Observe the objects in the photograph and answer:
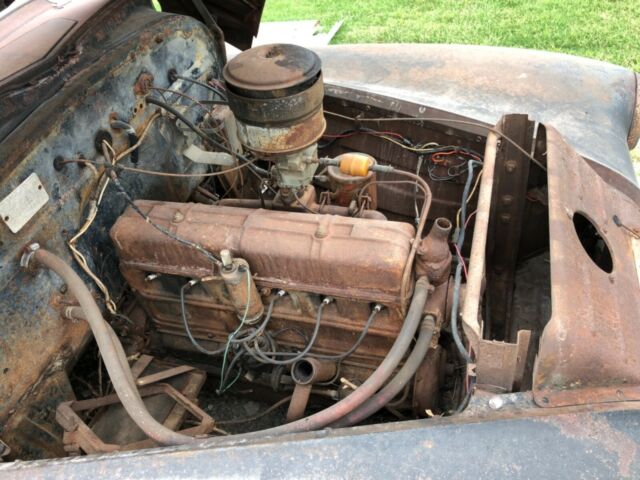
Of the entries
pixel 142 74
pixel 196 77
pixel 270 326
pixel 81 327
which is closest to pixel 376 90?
pixel 196 77

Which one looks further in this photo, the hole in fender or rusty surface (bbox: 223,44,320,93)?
the hole in fender

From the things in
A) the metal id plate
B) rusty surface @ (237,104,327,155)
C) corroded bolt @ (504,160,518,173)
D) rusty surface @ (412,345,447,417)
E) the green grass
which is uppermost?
the metal id plate

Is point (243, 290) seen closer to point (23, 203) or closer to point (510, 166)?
point (23, 203)

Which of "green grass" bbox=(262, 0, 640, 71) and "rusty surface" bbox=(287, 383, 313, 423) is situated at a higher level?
"rusty surface" bbox=(287, 383, 313, 423)

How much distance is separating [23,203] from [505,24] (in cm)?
583

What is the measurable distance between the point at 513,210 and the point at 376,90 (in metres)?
0.93

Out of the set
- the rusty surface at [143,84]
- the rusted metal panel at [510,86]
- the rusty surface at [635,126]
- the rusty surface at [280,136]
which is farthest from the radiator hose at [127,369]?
the rusty surface at [635,126]

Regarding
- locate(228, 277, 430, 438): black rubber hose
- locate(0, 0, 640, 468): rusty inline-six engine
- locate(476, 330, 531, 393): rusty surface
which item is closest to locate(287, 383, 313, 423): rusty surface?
locate(0, 0, 640, 468): rusty inline-six engine

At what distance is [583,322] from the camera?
1.27 metres

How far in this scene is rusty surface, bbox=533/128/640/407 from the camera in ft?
4.04

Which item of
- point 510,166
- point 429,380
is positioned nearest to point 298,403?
point 429,380

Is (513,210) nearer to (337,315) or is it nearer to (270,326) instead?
(337,315)

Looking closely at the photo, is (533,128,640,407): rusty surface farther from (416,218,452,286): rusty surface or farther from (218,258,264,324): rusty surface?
(218,258,264,324): rusty surface

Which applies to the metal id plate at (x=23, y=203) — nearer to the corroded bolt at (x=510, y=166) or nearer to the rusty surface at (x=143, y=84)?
the rusty surface at (x=143, y=84)
